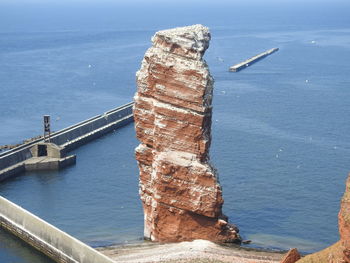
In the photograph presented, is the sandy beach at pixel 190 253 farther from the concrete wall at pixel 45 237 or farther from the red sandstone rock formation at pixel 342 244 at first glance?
the red sandstone rock formation at pixel 342 244

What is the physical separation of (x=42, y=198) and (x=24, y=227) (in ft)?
35.0

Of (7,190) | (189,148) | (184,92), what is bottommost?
(7,190)

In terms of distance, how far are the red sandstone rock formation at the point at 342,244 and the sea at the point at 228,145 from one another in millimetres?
17755

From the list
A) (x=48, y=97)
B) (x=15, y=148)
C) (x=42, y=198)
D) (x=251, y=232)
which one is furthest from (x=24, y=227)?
(x=48, y=97)

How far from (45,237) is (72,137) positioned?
109 feet

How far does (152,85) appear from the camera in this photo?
4525cm

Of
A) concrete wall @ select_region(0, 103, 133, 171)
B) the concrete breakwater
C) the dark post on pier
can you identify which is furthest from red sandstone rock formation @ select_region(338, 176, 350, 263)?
the dark post on pier

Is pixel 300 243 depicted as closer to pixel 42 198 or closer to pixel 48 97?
pixel 42 198

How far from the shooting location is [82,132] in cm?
8350

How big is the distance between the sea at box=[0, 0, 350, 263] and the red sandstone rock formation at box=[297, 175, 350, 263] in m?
17.8

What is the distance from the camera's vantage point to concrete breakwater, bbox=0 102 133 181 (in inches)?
2753

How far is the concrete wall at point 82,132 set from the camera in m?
71.5

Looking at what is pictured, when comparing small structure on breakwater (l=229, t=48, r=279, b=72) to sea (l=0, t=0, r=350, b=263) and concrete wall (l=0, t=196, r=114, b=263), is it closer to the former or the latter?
sea (l=0, t=0, r=350, b=263)

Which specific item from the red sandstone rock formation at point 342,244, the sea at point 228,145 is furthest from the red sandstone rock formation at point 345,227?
the sea at point 228,145
